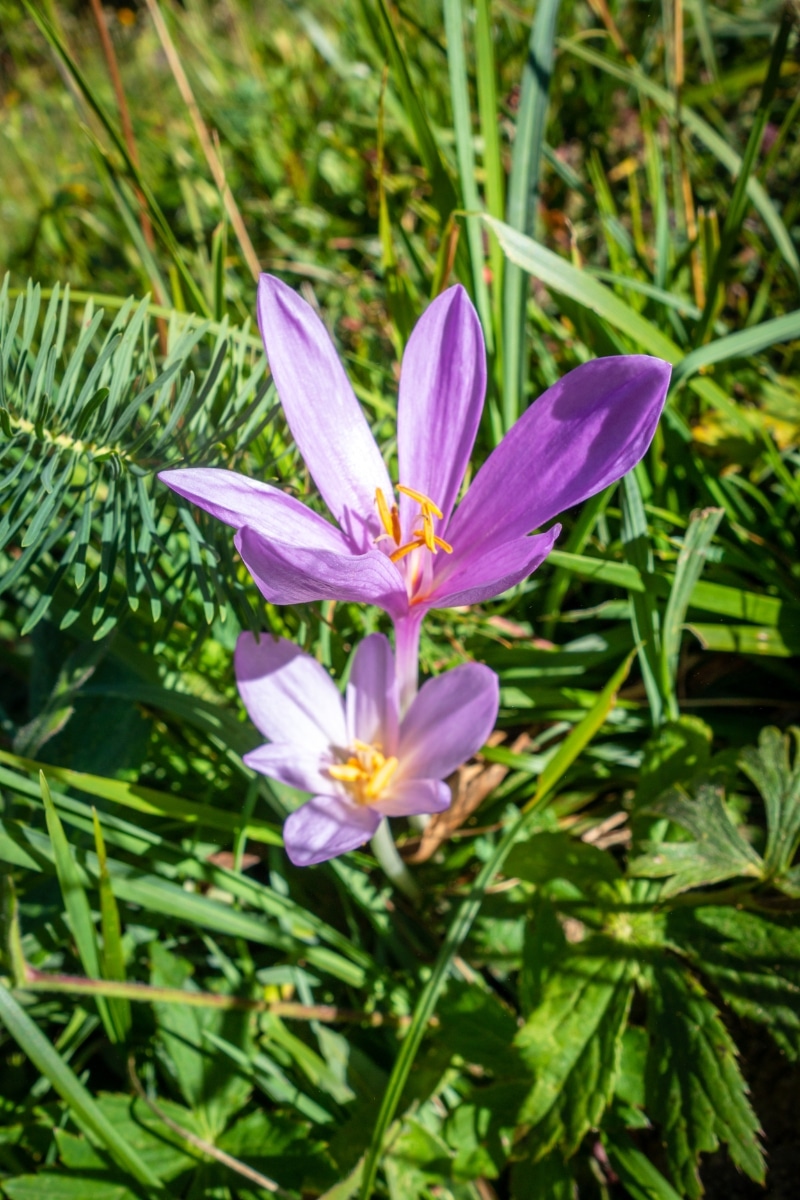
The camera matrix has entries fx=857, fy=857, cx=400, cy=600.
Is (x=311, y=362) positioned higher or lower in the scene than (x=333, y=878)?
higher

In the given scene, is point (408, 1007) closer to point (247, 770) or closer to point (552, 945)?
point (552, 945)

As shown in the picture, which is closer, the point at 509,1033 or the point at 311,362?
the point at 311,362

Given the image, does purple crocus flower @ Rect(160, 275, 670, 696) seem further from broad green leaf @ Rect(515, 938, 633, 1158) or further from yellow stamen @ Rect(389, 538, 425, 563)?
broad green leaf @ Rect(515, 938, 633, 1158)

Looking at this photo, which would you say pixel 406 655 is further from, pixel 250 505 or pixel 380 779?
pixel 250 505

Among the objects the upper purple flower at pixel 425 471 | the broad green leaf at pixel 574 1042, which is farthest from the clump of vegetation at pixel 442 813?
the upper purple flower at pixel 425 471

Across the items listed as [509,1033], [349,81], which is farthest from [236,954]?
[349,81]
